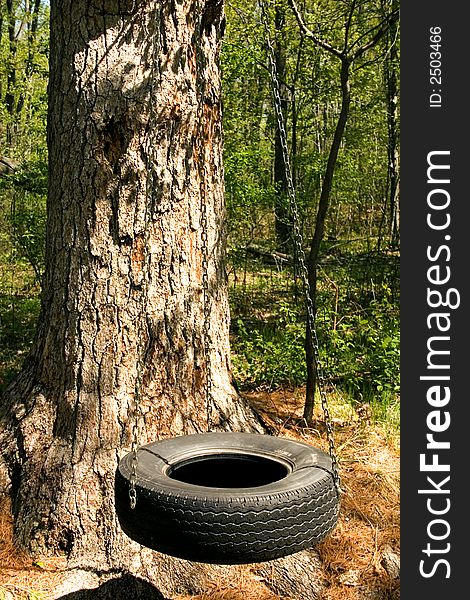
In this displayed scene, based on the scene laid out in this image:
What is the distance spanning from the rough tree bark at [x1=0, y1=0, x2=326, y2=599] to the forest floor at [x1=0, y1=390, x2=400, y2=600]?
133mm

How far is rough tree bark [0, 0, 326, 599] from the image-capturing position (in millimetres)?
3900

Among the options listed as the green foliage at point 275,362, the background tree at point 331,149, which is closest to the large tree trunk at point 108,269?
the background tree at point 331,149

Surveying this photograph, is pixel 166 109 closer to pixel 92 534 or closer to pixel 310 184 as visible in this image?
pixel 92 534

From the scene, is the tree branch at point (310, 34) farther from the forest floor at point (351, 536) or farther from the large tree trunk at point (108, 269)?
the forest floor at point (351, 536)

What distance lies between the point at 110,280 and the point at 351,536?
7.28ft

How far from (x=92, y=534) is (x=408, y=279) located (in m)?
2.65

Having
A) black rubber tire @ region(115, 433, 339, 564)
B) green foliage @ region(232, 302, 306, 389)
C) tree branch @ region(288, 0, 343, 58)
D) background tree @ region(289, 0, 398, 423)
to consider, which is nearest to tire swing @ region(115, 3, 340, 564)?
black rubber tire @ region(115, 433, 339, 564)

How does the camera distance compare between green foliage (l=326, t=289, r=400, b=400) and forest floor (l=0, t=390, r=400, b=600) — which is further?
green foliage (l=326, t=289, r=400, b=400)

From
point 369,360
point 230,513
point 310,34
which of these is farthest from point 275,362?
point 230,513

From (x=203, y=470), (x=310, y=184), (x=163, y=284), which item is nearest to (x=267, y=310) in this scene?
(x=310, y=184)

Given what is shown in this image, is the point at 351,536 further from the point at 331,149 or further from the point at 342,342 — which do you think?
the point at 331,149

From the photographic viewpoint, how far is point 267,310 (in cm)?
959

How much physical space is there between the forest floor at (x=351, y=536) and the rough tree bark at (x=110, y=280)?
0.44ft

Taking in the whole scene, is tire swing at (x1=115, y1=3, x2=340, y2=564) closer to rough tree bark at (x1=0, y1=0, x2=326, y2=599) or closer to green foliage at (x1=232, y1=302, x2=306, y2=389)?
rough tree bark at (x1=0, y1=0, x2=326, y2=599)
